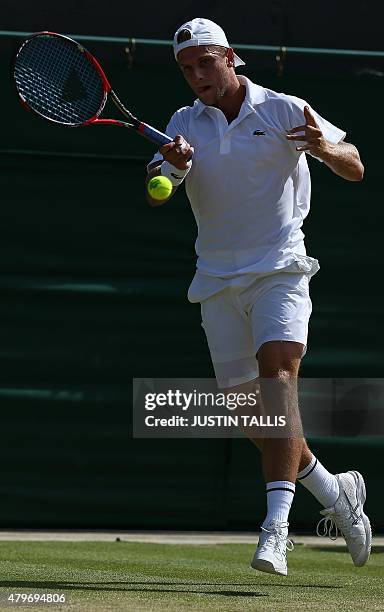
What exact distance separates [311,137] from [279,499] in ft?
3.79

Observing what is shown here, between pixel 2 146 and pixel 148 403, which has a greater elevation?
pixel 2 146

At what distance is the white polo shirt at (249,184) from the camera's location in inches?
179

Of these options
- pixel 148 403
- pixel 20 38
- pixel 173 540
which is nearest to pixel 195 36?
pixel 20 38

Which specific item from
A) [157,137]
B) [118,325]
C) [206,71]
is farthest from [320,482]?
[118,325]

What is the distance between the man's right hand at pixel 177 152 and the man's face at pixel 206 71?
268mm

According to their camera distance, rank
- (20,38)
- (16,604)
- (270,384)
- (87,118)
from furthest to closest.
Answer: (20,38) → (87,118) → (270,384) → (16,604)

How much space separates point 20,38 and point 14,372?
152cm

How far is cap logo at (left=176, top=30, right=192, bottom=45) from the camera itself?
4.48 metres

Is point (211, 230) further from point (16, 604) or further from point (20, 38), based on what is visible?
point (20, 38)

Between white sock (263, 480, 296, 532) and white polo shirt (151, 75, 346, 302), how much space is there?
0.70 m

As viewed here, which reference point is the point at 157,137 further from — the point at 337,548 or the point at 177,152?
the point at 337,548

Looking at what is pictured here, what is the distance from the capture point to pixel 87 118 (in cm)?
504

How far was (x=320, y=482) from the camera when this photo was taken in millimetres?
4645

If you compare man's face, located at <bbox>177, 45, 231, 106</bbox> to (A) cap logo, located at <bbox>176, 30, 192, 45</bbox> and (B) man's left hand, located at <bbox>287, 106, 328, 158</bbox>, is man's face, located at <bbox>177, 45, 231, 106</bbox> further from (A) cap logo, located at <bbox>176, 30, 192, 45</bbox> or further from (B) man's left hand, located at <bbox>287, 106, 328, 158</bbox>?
(B) man's left hand, located at <bbox>287, 106, 328, 158</bbox>
